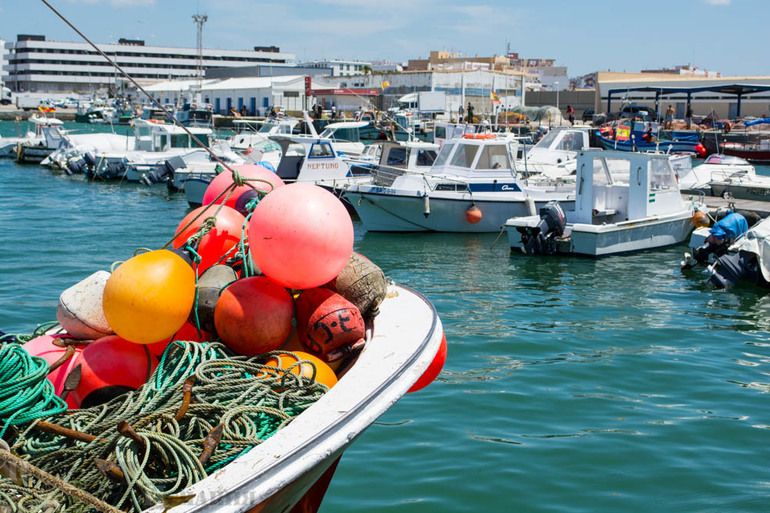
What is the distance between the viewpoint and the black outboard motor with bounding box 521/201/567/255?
1553 cm

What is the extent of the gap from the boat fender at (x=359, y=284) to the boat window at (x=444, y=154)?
14291 mm

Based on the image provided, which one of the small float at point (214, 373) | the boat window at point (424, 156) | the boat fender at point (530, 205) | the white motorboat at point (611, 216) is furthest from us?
the boat window at point (424, 156)

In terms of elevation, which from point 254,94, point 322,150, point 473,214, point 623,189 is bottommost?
point 473,214

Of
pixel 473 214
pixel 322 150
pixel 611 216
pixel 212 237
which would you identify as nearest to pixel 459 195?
pixel 473 214

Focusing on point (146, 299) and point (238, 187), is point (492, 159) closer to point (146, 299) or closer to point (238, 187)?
point (238, 187)

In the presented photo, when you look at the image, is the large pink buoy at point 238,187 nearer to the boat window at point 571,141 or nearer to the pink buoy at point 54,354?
the pink buoy at point 54,354

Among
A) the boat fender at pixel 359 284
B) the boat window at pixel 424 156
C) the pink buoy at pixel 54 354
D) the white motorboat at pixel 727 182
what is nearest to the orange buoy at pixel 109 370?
the pink buoy at pixel 54 354

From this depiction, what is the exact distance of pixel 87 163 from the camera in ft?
108

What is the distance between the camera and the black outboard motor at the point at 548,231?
15.5m

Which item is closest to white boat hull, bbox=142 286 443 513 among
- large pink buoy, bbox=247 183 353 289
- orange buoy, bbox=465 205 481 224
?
large pink buoy, bbox=247 183 353 289

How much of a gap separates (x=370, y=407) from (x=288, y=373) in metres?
0.54

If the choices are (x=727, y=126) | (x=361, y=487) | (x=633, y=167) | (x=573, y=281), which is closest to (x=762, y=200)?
(x=633, y=167)

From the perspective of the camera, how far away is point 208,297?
4664 mm

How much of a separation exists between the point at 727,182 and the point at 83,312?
22024 mm
